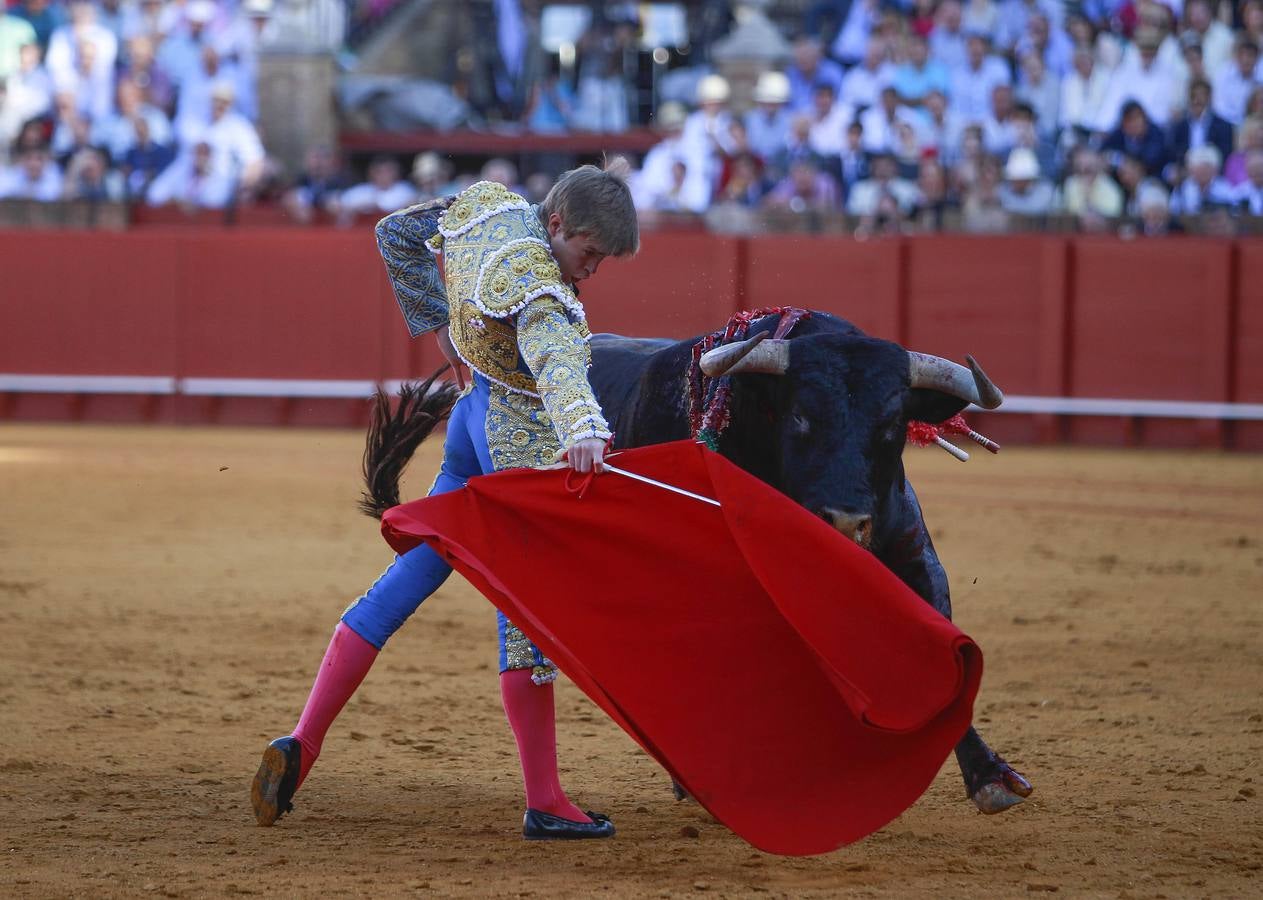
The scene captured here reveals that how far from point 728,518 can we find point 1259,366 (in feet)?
25.5

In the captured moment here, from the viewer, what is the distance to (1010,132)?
1009cm

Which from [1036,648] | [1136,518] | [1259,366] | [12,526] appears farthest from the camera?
[1259,366]

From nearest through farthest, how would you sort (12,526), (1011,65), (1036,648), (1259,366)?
(1036,648) → (12,526) → (1259,366) → (1011,65)

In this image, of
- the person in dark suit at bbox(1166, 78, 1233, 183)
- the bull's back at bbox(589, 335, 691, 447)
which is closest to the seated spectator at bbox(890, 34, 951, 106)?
Answer: the person in dark suit at bbox(1166, 78, 1233, 183)

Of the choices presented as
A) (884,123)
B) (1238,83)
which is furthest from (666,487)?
(1238,83)

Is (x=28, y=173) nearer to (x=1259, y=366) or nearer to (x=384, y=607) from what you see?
(x=1259, y=366)

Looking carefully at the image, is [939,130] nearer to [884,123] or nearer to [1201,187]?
[884,123]

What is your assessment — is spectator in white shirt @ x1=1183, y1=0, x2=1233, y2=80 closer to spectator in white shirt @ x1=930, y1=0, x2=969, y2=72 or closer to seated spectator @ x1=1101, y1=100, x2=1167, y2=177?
seated spectator @ x1=1101, y1=100, x2=1167, y2=177

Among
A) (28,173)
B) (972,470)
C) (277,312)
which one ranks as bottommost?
→ (972,470)

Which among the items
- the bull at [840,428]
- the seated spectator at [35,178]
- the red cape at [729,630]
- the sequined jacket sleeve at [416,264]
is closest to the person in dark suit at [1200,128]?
the seated spectator at [35,178]

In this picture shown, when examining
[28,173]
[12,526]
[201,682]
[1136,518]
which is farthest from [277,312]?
[201,682]

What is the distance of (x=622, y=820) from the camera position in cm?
312

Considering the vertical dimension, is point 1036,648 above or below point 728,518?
below

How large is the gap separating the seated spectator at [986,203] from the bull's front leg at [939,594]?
7061 millimetres
